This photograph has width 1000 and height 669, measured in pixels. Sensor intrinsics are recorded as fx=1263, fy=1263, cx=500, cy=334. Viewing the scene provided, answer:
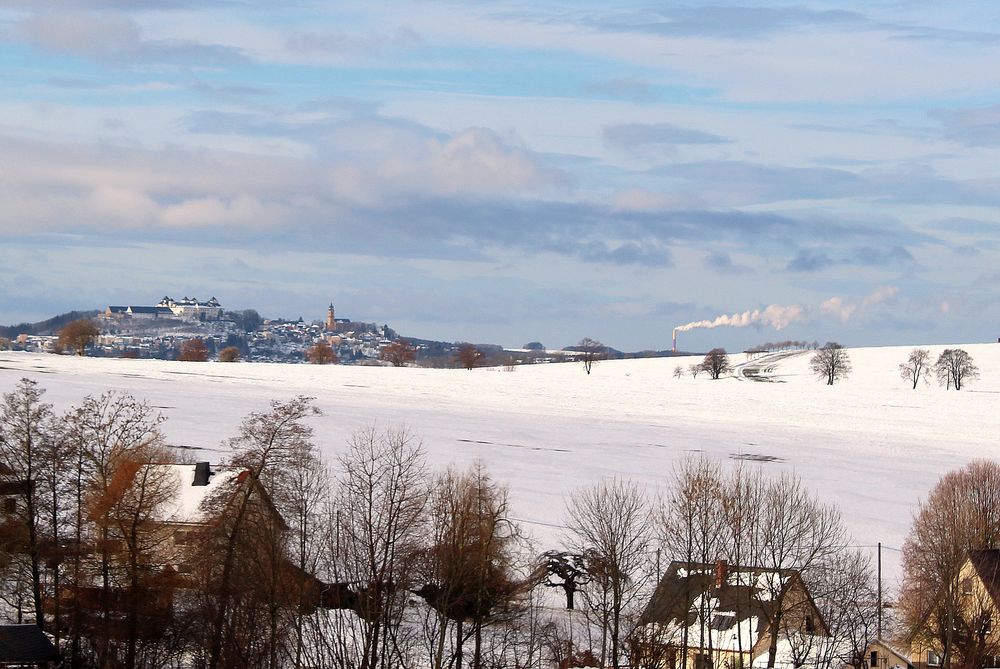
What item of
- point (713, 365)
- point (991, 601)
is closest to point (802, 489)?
point (991, 601)

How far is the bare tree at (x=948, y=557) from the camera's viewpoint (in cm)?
4775

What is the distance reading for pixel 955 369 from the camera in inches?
5586

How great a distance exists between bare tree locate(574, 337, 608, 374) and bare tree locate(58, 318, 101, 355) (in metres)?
72.0

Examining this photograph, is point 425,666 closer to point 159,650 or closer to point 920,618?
point 159,650

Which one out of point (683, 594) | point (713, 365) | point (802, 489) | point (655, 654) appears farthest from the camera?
point (713, 365)

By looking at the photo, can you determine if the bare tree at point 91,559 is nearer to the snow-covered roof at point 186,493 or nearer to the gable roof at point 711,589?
the snow-covered roof at point 186,493

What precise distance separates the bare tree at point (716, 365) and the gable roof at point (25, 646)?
124465 mm

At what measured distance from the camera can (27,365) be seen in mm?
132875

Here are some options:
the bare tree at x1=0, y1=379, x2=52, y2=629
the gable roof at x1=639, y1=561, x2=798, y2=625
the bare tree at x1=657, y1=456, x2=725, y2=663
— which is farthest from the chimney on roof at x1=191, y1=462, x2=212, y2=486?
the gable roof at x1=639, y1=561, x2=798, y2=625

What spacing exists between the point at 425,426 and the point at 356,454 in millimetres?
20729

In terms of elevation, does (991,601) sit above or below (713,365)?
below

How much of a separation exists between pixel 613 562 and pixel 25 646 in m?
20.4

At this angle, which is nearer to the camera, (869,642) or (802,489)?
(869,642)

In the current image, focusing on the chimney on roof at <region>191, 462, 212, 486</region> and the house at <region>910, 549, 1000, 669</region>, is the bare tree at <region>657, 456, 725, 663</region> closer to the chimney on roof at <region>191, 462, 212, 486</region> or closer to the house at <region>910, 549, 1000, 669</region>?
the house at <region>910, 549, 1000, 669</region>
